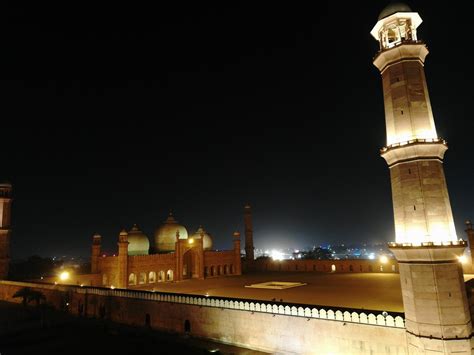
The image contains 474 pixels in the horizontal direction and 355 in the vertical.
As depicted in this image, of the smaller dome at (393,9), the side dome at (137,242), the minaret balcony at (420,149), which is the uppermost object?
the smaller dome at (393,9)

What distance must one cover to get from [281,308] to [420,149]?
845 cm

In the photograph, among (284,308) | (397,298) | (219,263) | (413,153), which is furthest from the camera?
(219,263)

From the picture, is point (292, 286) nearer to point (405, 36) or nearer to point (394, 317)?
point (394, 317)

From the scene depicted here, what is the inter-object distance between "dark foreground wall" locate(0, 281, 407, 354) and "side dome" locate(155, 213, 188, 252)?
52.1ft

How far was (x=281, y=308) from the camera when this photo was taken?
14844 millimetres

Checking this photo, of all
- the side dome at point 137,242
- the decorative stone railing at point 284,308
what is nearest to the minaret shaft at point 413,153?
the decorative stone railing at point 284,308

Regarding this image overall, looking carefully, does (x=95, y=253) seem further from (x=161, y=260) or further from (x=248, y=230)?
(x=248, y=230)

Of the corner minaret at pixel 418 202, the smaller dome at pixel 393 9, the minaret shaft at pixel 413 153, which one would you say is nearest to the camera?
the corner minaret at pixel 418 202

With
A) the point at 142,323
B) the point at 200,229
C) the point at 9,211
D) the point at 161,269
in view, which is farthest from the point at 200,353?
the point at 9,211

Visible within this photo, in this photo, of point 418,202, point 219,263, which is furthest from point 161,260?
point 418,202

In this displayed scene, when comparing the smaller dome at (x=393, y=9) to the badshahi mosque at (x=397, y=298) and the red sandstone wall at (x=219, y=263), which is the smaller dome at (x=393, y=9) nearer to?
the badshahi mosque at (x=397, y=298)

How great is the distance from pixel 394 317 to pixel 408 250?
2.44 m

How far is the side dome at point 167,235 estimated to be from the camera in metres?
38.9

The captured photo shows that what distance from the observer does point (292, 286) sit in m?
26.4
